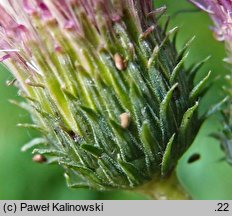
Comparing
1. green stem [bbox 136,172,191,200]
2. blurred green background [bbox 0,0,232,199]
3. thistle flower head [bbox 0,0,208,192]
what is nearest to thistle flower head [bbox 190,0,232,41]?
thistle flower head [bbox 0,0,208,192]

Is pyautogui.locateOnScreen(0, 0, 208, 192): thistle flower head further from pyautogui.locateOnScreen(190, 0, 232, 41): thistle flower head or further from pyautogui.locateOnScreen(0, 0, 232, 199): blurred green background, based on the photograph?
pyautogui.locateOnScreen(0, 0, 232, 199): blurred green background

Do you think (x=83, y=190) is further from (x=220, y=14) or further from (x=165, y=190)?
→ (x=220, y=14)

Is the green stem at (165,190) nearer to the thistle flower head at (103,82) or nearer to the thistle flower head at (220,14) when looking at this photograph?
the thistle flower head at (103,82)

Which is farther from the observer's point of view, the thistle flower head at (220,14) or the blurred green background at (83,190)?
the blurred green background at (83,190)

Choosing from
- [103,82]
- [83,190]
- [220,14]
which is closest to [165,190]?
[103,82]

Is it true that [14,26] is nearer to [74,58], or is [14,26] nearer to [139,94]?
[74,58]

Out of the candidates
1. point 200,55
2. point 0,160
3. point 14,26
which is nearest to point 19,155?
Result: point 0,160

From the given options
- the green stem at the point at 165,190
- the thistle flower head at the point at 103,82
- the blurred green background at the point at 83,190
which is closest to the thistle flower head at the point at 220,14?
the thistle flower head at the point at 103,82
